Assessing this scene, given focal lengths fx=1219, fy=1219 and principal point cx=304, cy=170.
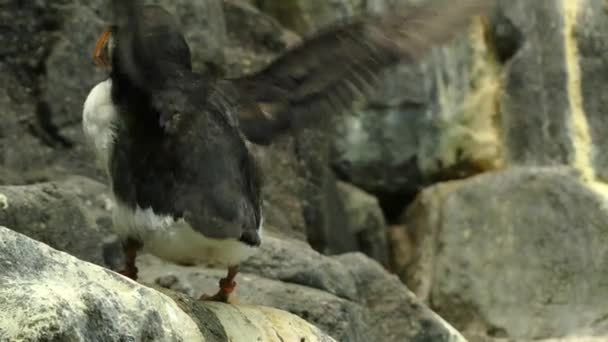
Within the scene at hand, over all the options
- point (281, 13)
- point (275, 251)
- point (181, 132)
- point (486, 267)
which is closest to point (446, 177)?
point (486, 267)

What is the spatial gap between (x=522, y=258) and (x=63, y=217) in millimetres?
2496

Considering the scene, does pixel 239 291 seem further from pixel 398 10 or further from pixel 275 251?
pixel 398 10

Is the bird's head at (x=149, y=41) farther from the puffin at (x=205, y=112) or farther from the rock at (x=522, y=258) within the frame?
the rock at (x=522, y=258)

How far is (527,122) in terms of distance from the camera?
603 cm

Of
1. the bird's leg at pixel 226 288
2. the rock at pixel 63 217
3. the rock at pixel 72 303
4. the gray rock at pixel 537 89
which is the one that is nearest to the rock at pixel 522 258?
the gray rock at pixel 537 89

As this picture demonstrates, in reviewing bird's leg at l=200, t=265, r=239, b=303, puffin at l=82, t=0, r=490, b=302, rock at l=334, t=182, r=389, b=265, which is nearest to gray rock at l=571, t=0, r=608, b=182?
rock at l=334, t=182, r=389, b=265

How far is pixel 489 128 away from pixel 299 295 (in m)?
2.54

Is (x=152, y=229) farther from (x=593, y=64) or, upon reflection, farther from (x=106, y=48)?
(x=593, y=64)

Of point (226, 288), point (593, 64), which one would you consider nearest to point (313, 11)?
point (593, 64)

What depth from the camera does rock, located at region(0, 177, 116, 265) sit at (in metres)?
3.66

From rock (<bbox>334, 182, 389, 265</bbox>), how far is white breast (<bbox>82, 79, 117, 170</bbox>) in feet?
8.87

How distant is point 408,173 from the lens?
6.25m

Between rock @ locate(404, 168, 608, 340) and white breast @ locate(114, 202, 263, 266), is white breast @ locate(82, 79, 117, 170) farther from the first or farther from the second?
rock @ locate(404, 168, 608, 340)

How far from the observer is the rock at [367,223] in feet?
19.6
